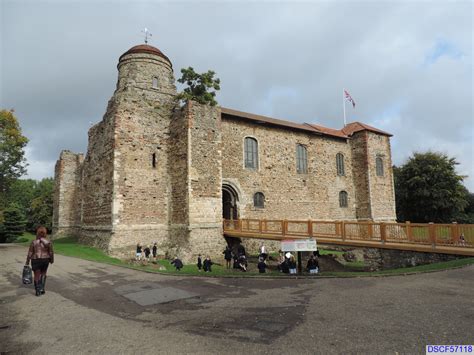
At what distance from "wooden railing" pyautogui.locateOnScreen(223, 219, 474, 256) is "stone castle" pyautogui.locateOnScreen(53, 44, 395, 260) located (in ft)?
16.9

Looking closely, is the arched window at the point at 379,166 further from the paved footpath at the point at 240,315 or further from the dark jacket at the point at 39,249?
the dark jacket at the point at 39,249

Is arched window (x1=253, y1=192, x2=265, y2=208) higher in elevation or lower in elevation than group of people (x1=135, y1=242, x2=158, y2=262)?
higher

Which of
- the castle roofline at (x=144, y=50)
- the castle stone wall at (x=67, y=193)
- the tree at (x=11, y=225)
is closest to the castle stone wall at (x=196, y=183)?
the castle roofline at (x=144, y=50)

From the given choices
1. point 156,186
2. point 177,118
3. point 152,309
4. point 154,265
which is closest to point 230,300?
point 152,309

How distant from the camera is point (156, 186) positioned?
18531 millimetres

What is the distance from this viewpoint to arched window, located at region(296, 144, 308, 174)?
24766 millimetres

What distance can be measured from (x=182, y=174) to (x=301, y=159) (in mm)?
11389

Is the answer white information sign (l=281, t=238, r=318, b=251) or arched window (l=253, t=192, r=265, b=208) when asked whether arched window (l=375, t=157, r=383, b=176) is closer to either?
arched window (l=253, t=192, r=265, b=208)

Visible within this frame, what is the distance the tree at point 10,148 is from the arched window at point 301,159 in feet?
76.3

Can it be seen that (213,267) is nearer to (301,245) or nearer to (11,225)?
(301,245)

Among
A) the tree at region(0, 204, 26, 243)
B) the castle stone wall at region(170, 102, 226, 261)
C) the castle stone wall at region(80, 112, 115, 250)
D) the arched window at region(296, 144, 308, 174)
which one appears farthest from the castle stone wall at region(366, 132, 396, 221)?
the tree at region(0, 204, 26, 243)

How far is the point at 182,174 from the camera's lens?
18.0 metres

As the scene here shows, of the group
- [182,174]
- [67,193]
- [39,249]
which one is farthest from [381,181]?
[67,193]

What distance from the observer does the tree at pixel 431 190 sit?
1168 inches
